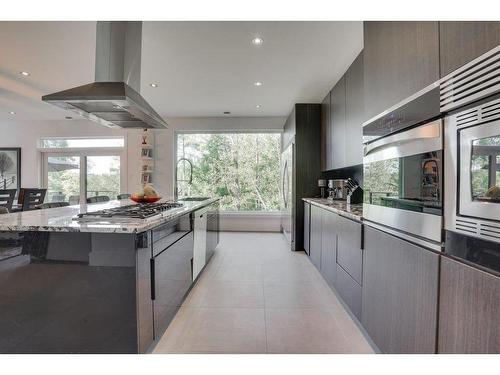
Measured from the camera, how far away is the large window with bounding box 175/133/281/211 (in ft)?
20.1

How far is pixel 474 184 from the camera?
949 millimetres

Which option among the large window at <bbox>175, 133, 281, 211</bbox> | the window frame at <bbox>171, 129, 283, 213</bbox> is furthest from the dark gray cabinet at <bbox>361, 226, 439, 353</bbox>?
the large window at <bbox>175, 133, 281, 211</bbox>

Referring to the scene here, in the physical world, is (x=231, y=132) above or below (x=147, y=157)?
above

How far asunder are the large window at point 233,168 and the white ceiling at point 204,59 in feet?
4.70

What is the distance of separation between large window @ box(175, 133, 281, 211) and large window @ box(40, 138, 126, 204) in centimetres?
155

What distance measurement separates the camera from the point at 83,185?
6316mm

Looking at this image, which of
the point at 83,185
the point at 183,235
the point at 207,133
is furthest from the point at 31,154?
the point at 183,235

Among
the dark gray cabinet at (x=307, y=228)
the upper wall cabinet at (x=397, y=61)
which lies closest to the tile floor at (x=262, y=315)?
the dark gray cabinet at (x=307, y=228)

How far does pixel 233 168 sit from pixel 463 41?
17.3 feet

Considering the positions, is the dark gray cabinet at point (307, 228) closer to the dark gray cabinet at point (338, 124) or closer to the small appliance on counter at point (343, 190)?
the small appliance on counter at point (343, 190)

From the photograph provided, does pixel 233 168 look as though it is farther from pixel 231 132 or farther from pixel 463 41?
pixel 463 41

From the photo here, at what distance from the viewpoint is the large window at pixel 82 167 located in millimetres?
6227

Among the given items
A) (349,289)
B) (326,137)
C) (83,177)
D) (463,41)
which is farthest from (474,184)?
(83,177)
